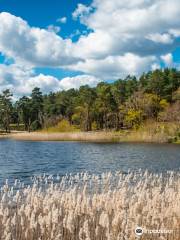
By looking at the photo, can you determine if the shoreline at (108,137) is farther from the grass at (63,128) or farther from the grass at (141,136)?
the grass at (63,128)

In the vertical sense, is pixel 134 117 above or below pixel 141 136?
above

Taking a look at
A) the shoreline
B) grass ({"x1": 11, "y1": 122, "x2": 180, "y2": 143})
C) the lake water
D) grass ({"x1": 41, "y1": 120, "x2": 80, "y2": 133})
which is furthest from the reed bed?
grass ({"x1": 41, "y1": 120, "x2": 80, "y2": 133})

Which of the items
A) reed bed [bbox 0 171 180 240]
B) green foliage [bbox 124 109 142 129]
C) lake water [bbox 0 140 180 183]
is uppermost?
green foliage [bbox 124 109 142 129]

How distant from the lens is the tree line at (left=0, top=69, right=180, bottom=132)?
3371 inches

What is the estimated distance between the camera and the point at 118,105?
318 feet

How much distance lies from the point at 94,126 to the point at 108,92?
35.0ft

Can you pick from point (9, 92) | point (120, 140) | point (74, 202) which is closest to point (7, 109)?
point (9, 92)

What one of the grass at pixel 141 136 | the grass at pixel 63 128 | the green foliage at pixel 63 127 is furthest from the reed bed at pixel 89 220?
the green foliage at pixel 63 127

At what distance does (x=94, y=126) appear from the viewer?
329 ft

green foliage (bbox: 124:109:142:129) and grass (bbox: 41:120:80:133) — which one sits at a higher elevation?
green foliage (bbox: 124:109:142:129)

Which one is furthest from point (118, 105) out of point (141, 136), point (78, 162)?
point (78, 162)

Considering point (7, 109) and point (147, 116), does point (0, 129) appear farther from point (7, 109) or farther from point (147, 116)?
point (147, 116)

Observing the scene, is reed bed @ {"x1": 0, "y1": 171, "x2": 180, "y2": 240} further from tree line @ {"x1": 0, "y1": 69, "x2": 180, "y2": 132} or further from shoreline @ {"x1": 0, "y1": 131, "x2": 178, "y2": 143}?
tree line @ {"x1": 0, "y1": 69, "x2": 180, "y2": 132}

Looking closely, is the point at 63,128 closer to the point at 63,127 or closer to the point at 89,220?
the point at 63,127
